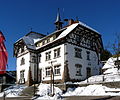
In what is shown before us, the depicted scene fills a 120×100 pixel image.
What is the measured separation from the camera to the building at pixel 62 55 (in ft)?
98.0

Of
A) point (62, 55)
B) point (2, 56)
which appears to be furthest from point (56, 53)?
point (2, 56)

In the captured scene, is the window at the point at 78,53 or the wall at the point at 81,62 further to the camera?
the window at the point at 78,53

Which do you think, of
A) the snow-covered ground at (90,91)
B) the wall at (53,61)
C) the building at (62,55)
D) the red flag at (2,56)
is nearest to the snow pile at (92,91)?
the snow-covered ground at (90,91)

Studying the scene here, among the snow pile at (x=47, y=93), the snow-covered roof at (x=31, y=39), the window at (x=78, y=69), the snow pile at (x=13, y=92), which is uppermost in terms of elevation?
the snow-covered roof at (x=31, y=39)

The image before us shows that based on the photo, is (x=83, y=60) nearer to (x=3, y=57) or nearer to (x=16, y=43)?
(x=16, y=43)

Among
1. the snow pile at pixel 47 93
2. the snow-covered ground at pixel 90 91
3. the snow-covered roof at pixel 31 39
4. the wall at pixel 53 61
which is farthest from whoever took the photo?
the snow-covered roof at pixel 31 39

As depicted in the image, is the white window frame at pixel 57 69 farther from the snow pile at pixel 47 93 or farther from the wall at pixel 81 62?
the snow pile at pixel 47 93

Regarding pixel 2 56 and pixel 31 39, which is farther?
pixel 31 39

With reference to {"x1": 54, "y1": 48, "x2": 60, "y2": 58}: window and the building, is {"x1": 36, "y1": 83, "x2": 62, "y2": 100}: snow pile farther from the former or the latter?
{"x1": 54, "y1": 48, "x2": 60, "y2": 58}: window

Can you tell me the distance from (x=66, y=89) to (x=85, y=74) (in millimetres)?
7994

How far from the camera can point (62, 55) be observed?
29.7m

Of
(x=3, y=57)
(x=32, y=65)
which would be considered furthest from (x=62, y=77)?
(x=3, y=57)

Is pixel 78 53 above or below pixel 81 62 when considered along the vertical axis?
above

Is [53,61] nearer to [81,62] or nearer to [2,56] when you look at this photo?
[81,62]
